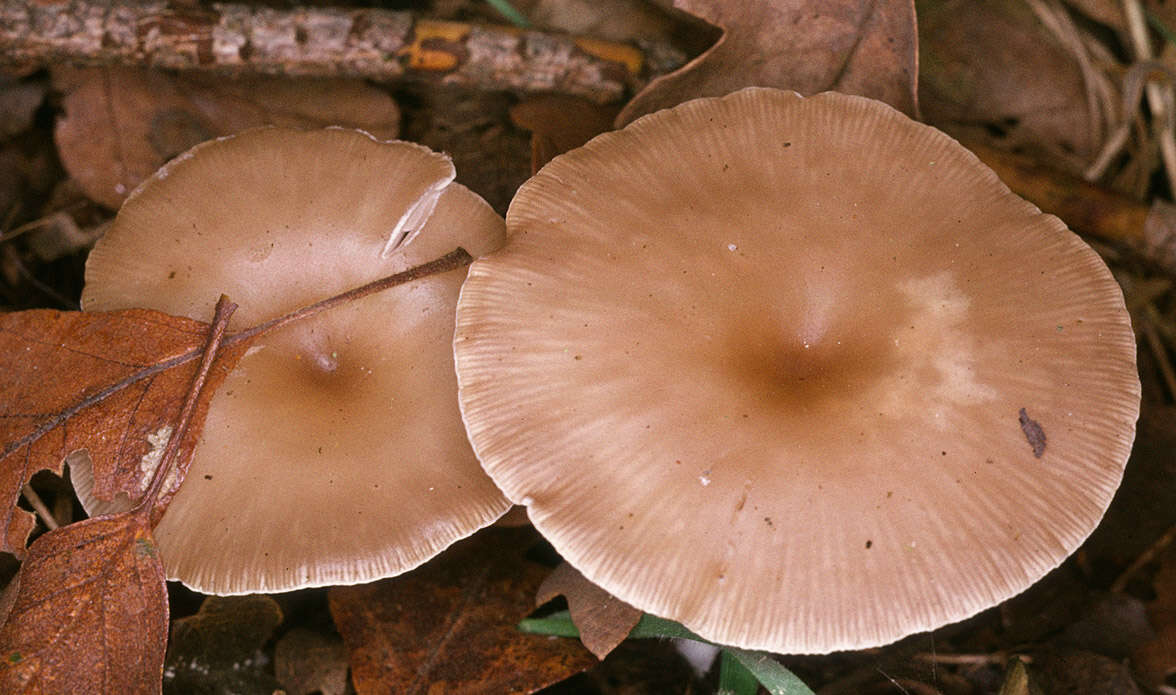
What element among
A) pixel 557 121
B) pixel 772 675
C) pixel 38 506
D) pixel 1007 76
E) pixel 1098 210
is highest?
pixel 557 121

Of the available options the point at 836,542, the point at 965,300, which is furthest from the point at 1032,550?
the point at 965,300

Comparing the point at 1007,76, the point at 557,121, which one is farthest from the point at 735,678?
the point at 1007,76

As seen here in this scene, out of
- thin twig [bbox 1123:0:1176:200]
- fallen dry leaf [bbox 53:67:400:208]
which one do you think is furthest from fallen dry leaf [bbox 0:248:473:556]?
thin twig [bbox 1123:0:1176:200]

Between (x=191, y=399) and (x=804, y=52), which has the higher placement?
(x=804, y=52)

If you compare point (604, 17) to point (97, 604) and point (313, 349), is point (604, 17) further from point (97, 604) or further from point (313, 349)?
point (97, 604)

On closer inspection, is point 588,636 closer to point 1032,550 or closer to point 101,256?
point 1032,550

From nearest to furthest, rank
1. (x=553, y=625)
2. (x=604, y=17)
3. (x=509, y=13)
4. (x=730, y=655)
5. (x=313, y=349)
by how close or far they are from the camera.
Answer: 1. (x=313, y=349)
2. (x=730, y=655)
3. (x=553, y=625)
4. (x=509, y=13)
5. (x=604, y=17)
